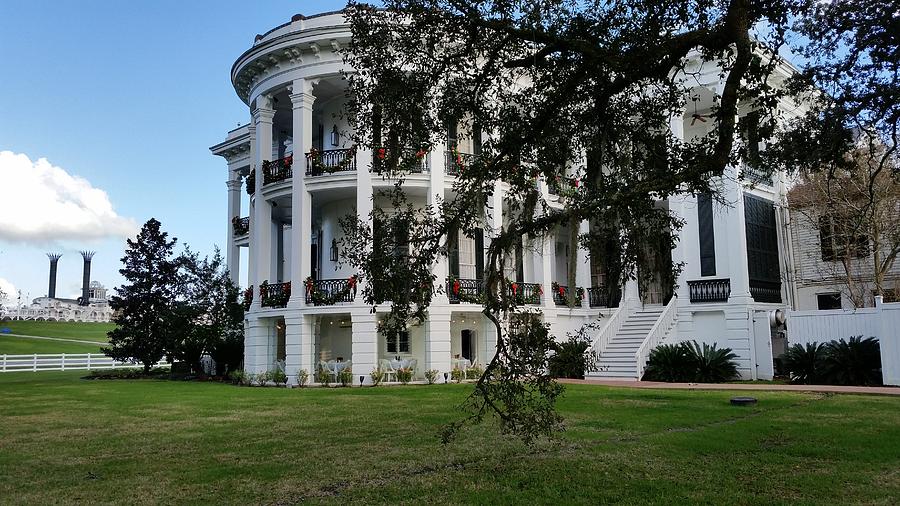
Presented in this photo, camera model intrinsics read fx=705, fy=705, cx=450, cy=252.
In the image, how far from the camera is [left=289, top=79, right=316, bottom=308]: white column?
22.5 m

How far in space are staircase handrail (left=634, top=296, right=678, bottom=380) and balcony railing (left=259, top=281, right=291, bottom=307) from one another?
11.3 meters

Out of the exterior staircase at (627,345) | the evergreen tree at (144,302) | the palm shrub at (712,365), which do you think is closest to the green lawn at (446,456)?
the palm shrub at (712,365)

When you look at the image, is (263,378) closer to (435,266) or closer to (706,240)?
(435,266)

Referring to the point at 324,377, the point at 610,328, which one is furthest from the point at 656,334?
the point at 324,377

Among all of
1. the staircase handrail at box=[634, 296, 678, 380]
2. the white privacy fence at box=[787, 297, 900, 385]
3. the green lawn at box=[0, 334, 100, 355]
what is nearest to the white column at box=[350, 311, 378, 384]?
the staircase handrail at box=[634, 296, 678, 380]

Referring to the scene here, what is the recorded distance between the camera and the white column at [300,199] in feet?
73.8

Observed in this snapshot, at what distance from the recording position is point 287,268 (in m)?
27.8

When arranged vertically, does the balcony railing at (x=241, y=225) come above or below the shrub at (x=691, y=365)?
above

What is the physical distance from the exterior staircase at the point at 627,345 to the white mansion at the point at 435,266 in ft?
0.17

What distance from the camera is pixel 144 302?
98.6 feet

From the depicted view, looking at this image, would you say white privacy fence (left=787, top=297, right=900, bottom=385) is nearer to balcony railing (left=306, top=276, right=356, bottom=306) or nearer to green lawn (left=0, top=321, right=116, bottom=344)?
balcony railing (left=306, top=276, right=356, bottom=306)

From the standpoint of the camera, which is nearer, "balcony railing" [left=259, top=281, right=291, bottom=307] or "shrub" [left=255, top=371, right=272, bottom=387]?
"shrub" [left=255, top=371, right=272, bottom=387]

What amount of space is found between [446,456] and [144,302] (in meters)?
25.1

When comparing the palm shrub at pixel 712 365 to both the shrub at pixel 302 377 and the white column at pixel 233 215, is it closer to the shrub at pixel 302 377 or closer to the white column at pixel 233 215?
the shrub at pixel 302 377
